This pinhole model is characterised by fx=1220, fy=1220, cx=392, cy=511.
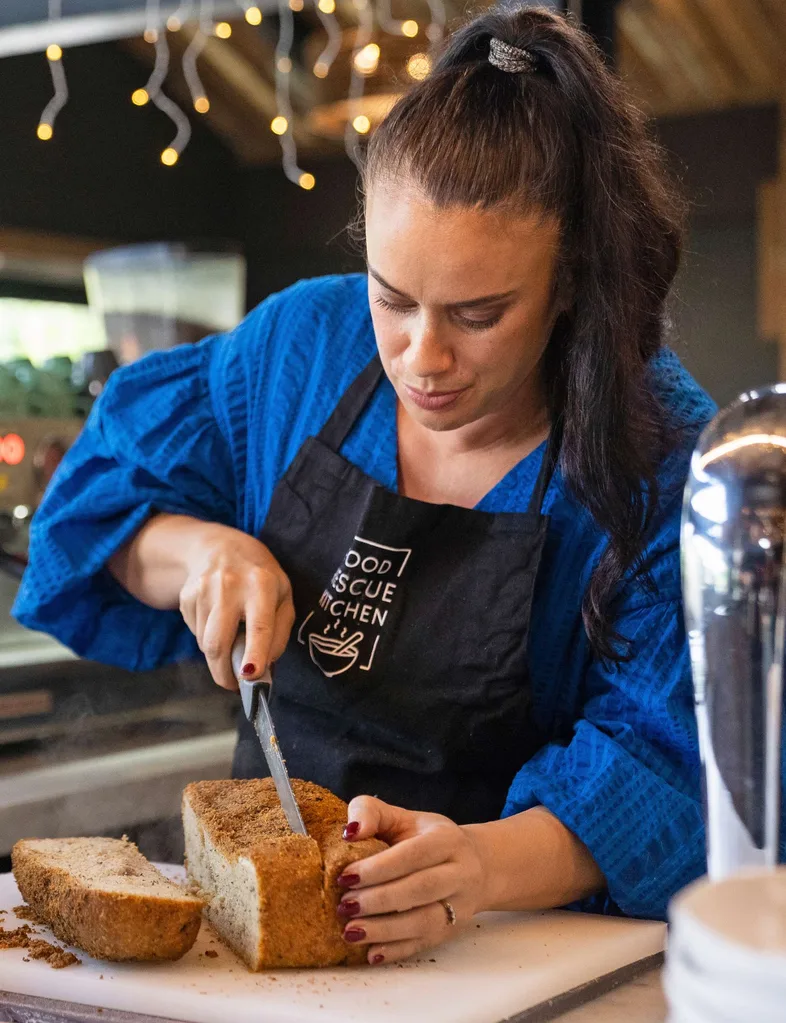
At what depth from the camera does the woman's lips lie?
1216 mm

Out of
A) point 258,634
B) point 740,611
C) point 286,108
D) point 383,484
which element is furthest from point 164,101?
point 740,611

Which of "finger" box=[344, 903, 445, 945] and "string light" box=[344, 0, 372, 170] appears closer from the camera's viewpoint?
"finger" box=[344, 903, 445, 945]

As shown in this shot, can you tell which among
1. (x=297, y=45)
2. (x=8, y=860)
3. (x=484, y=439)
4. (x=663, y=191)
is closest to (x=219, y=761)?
(x=8, y=860)

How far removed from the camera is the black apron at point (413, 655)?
130 cm

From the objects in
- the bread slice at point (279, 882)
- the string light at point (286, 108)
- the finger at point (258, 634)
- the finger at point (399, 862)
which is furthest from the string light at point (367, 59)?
the finger at point (399, 862)

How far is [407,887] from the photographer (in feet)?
3.28

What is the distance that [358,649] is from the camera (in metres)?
1.36

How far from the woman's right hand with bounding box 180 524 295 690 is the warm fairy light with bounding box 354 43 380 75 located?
74.5 inches

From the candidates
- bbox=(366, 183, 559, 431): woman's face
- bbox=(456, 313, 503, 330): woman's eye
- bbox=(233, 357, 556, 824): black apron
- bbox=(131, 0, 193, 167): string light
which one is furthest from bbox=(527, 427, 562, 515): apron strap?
bbox=(131, 0, 193, 167): string light

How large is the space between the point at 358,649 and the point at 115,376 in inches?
19.8

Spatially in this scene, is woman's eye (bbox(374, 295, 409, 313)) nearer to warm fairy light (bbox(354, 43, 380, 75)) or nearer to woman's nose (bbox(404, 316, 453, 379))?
woman's nose (bbox(404, 316, 453, 379))

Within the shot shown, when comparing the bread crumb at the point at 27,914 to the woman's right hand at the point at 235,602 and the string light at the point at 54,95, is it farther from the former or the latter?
the string light at the point at 54,95

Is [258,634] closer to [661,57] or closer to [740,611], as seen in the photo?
[740,611]

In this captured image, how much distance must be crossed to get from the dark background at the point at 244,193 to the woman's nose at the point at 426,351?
1.78 m
